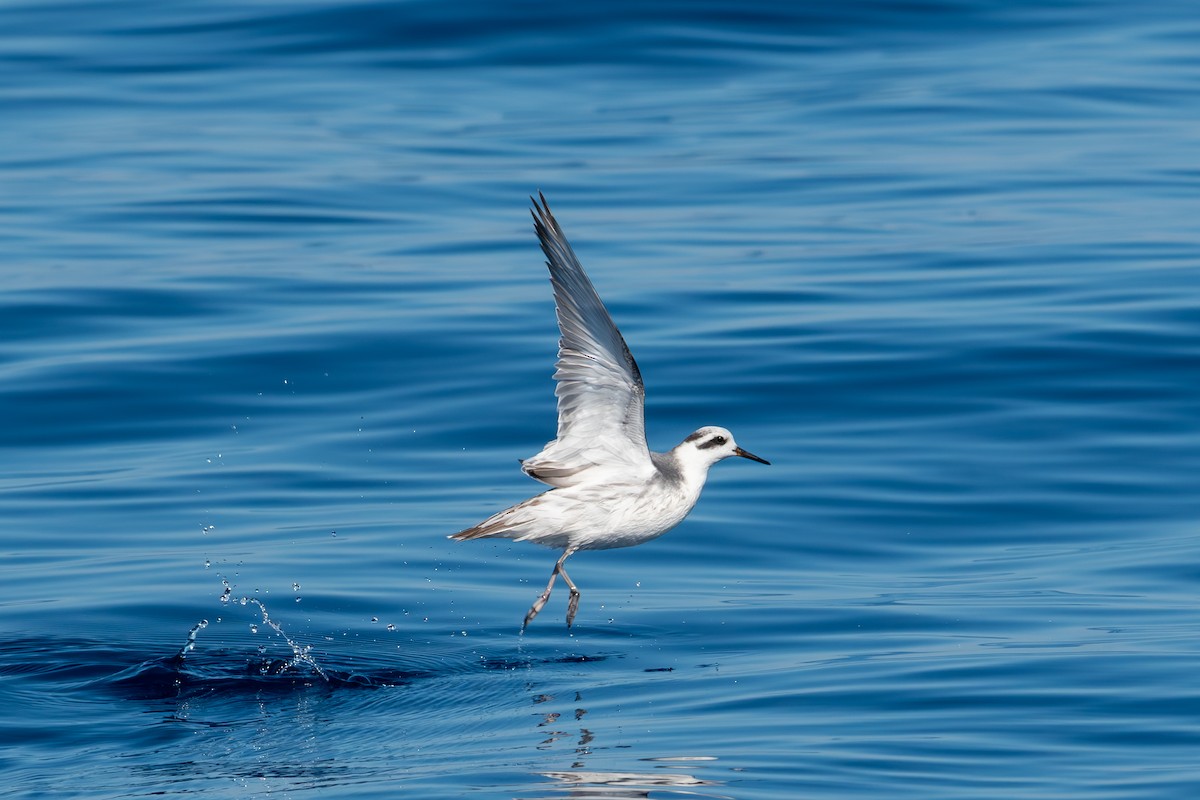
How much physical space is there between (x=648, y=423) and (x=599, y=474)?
18.8ft

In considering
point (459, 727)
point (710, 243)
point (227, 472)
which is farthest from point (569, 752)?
point (710, 243)

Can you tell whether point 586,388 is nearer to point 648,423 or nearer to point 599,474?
point 599,474

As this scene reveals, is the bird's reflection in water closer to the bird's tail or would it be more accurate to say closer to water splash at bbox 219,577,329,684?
the bird's tail

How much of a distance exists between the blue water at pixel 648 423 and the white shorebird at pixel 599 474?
3.13 ft

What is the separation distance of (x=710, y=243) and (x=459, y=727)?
526 inches

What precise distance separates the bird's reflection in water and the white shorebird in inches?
61.6

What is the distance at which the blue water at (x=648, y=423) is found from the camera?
395 inches

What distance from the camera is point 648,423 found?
16.5 meters

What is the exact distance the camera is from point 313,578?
527 inches

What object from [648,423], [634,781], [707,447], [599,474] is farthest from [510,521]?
[648,423]

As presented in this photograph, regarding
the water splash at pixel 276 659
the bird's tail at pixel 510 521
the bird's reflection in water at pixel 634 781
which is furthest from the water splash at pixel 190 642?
the bird's reflection in water at pixel 634 781

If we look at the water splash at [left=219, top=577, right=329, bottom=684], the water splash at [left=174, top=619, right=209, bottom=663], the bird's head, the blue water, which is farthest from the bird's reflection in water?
the water splash at [left=174, top=619, right=209, bottom=663]

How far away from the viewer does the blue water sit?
32.9 ft

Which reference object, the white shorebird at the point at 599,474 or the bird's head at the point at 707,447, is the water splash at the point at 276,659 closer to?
the white shorebird at the point at 599,474
